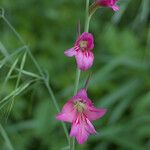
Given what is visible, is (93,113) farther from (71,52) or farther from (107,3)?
(107,3)

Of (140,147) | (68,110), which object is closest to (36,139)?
(140,147)

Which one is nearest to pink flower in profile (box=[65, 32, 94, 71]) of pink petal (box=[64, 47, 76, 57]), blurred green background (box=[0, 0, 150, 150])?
pink petal (box=[64, 47, 76, 57])

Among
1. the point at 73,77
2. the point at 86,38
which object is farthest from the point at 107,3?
the point at 73,77

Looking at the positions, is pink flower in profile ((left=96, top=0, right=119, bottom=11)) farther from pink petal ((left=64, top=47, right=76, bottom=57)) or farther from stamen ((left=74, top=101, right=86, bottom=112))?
stamen ((left=74, top=101, right=86, bottom=112))

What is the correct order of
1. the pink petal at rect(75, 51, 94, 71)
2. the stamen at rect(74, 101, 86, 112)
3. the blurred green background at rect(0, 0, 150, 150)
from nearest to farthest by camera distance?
the pink petal at rect(75, 51, 94, 71), the stamen at rect(74, 101, 86, 112), the blurred green background at rect(0, 0, 150, 150)

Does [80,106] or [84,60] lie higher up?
[84,60]

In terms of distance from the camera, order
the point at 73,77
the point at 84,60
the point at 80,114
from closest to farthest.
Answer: the point at 84,60 → the point at 80,114 → the point at 73,77

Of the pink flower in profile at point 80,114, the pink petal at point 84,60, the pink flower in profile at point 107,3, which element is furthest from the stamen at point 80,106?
the pink flower in profile at point 107,3
